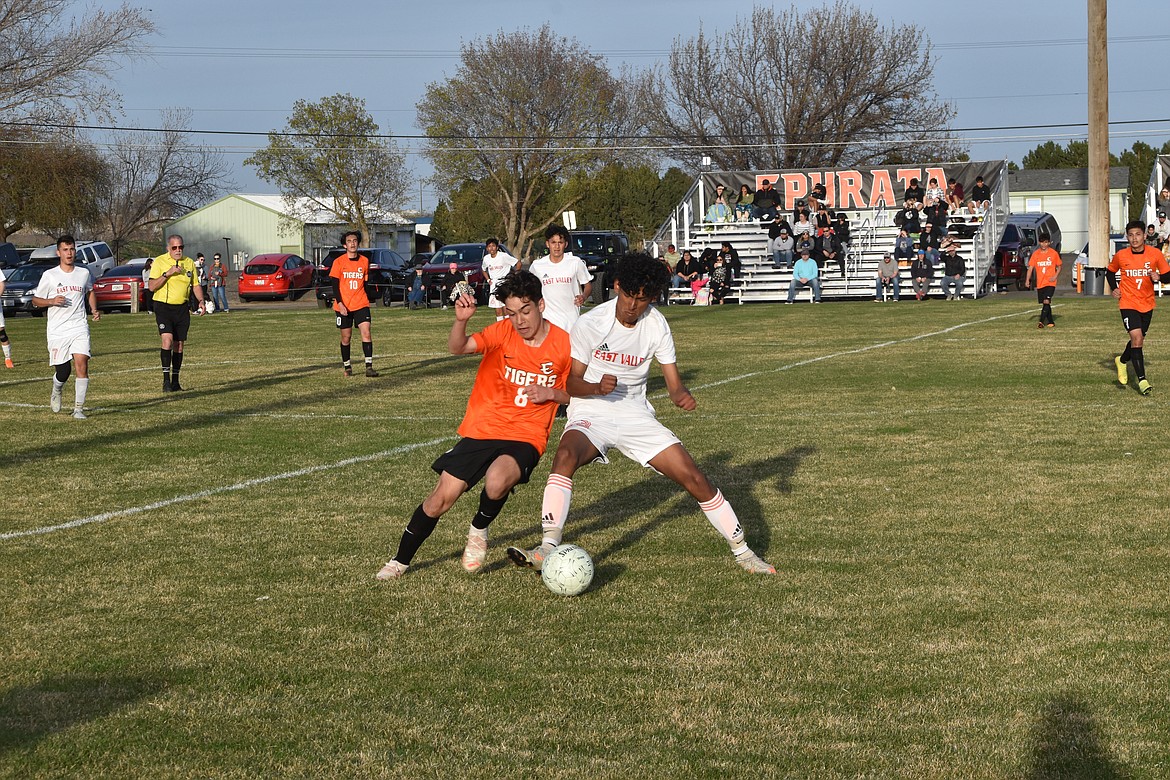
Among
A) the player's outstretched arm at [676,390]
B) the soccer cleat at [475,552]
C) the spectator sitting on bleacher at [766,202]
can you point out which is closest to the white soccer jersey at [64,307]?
the soccer cleat at [475,552]

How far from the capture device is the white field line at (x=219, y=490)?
852 centimetres

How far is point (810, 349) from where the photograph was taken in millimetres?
21672

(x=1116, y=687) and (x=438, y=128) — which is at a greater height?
(x=438, y=128)

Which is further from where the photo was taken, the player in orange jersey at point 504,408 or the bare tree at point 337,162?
the bare tree at point 337,162

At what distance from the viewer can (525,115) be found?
62.8m

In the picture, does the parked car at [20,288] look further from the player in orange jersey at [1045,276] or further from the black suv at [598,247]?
the player in orange jersey at [1045,276]

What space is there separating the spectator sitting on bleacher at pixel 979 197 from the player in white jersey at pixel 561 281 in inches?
1072

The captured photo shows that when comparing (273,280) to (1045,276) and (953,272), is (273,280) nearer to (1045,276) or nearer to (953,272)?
(953,272)

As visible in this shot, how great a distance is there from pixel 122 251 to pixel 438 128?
23652 mm

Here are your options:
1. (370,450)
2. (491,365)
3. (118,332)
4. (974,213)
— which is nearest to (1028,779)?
(491,365)

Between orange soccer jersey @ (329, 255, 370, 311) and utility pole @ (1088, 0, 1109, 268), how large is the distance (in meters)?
20.8

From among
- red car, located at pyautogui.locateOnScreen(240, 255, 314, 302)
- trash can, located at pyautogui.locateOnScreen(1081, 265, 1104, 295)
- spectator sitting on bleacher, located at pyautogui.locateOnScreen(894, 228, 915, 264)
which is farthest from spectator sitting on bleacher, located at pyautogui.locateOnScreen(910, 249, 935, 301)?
red car, located at pyautogui.locateOnScreen(240, 255, 314, 302)

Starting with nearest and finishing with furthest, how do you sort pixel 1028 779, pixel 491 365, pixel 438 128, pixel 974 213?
pixel 1028 779, pixel 491 365, pixel 974 213, pixel 438 128

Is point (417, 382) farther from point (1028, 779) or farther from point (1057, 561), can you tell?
point (1028, 779)
